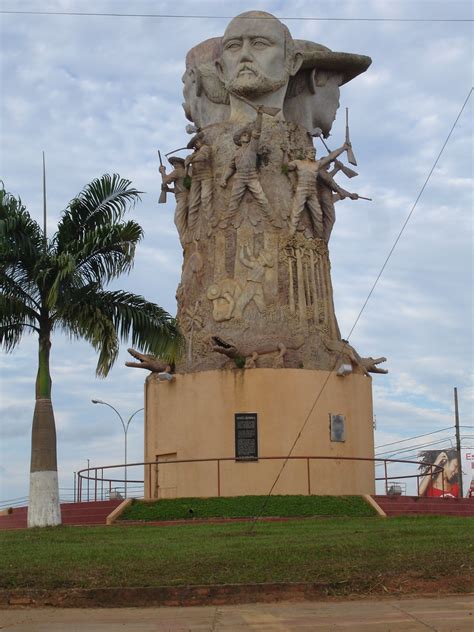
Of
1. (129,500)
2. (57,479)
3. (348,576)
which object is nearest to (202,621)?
(348,576)

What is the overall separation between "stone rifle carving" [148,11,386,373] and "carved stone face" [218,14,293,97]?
3 cm

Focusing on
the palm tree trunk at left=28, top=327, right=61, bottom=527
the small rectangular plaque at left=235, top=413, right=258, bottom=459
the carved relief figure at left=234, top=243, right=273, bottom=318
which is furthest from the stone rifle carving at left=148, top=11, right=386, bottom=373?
the palm tree trunk at left=28, top=327, right=61, bottom=527

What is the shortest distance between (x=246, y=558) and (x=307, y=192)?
1944cm

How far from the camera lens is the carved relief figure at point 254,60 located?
33.8 meters

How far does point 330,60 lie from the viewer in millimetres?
36000

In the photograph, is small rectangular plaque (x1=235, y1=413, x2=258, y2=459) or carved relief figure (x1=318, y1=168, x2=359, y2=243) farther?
carved relief figure (x1=318, y1=168, x2=359, y2=243)

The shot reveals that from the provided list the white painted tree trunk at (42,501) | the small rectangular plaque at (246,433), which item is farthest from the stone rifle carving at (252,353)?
the white painted tree trunk at (42,501)

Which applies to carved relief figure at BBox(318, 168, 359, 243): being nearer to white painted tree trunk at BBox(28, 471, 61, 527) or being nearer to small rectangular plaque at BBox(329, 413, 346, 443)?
small rectangular plaque at BBox(329, 413, 346, 443)

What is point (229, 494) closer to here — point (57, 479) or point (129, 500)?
point (129, 500)

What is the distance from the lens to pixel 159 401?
32.5m

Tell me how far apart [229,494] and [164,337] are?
7426 mm

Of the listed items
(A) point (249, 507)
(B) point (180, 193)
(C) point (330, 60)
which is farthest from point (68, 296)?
(C) point (330, 60)

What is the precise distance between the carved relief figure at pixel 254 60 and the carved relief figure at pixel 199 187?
1904 millimetres

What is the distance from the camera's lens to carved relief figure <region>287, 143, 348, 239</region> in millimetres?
33250
